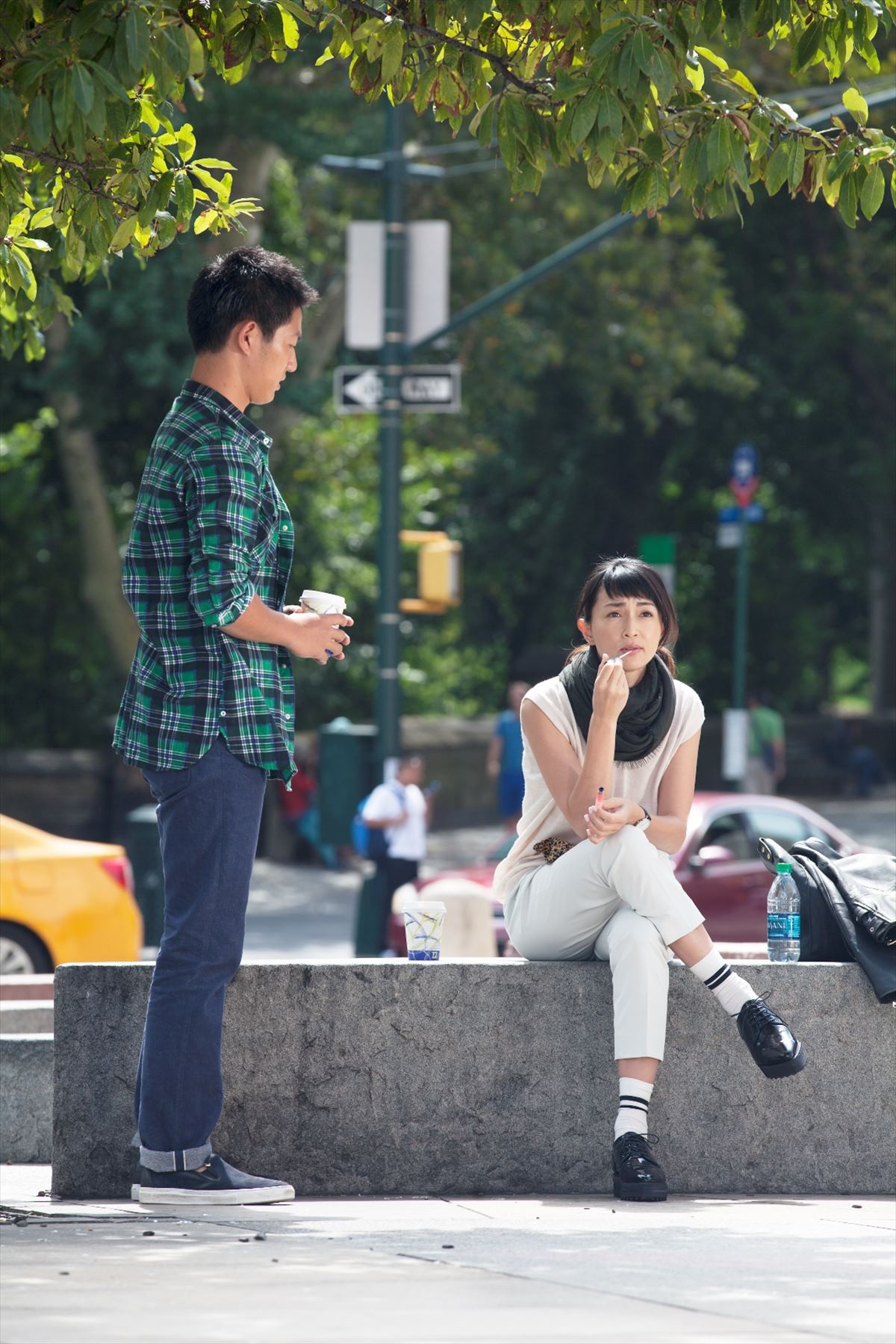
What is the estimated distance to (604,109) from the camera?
485cm

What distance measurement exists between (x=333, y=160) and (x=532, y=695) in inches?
386

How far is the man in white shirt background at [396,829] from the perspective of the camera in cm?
1377

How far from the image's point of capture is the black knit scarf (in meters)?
5.68

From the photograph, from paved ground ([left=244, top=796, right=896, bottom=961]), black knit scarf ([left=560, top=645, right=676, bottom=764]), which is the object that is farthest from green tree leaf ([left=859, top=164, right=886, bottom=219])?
paved ground ([left=244, top=796, right=896, bottom=961])

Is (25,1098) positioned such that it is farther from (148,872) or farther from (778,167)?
(148,872)

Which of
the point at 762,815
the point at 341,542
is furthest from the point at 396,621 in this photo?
the point at 341,542

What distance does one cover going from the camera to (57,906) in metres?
11.3

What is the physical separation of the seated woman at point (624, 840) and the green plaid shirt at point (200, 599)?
87 cm

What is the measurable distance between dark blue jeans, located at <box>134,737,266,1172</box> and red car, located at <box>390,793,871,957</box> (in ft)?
24.6

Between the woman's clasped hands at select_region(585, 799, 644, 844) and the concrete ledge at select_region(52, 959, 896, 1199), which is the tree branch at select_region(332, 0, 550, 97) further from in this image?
the concrete ledge at select_region(52, 959, 896, 1199)

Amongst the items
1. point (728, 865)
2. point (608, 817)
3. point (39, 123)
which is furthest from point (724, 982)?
point (728, 865)

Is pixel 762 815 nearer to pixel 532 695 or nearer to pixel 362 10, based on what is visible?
pixel 532 695

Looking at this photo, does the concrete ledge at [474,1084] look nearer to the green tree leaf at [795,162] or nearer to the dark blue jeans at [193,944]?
the dark blue jeans at [193,944]

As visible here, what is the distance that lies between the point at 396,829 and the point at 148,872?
1.74m
